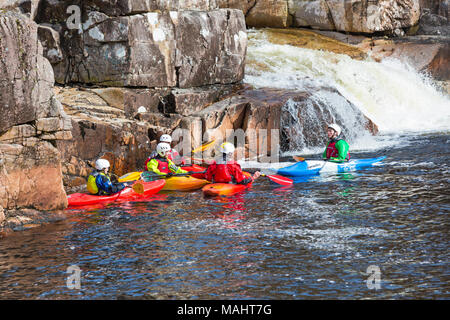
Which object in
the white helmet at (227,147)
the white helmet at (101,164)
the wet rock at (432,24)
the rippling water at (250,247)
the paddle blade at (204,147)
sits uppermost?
the wet rock at (432,24)

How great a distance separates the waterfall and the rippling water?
496cm

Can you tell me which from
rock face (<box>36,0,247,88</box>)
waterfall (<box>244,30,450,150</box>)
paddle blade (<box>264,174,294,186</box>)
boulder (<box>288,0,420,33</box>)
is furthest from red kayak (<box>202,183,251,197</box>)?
boulder (<box>288,0,420,33</box>)

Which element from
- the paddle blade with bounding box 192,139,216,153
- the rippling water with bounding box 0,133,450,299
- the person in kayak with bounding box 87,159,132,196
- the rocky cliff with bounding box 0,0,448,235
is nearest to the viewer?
the rippling water with bounding box 0,133,450,299

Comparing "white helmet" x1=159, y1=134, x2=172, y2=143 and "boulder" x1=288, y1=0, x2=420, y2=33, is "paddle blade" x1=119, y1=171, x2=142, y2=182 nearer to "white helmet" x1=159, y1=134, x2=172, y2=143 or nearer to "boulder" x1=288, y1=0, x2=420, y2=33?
"white helmet" x1=159, y1=134, x2=172, y2=143

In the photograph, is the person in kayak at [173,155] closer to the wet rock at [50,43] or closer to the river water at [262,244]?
the river water at [262,244]

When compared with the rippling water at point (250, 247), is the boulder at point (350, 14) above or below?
above

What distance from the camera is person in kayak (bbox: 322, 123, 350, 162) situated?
11.1 metres

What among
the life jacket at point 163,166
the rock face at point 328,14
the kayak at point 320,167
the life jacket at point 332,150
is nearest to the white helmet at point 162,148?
the life jacket at point 163,166

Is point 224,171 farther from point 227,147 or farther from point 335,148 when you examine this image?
point 335,148

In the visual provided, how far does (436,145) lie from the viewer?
1318 cm

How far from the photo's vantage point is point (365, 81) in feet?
57.8

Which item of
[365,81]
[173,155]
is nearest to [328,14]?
[365,81]

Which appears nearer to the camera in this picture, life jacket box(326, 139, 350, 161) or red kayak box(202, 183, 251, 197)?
red kayak box(202, 183, 251, 197)

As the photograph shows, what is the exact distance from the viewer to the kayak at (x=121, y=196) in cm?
895
